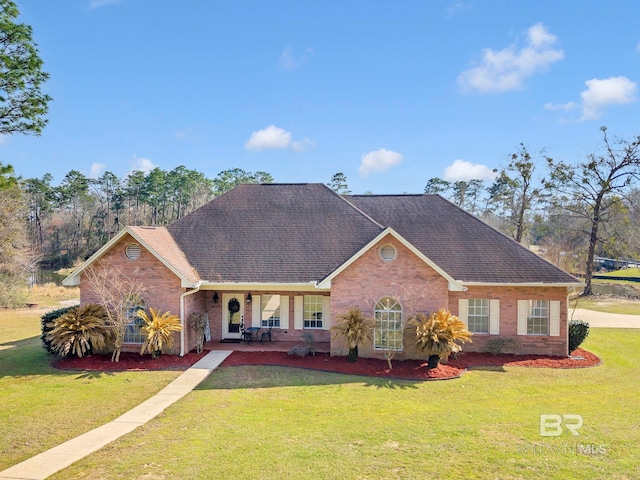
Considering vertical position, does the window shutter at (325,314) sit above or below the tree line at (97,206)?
below

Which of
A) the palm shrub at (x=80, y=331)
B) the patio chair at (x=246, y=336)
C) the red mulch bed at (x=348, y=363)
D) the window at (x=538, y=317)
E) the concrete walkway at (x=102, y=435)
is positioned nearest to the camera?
the concrete walkway at (x=102, y=435)

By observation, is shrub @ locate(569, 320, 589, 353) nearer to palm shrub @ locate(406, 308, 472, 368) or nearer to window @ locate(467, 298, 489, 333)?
window @ locate(467, 298, 489, 333)

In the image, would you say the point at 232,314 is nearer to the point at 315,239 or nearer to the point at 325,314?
the point at 325,314

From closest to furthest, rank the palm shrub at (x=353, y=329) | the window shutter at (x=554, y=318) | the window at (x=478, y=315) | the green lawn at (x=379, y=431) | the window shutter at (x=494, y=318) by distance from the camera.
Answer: the green lawn at (x=379, y=431) → the palm shrub at (x=353, y=329) → the window shutter at (x=554, y=318) → the window shutter at (x=494, y=318) → the window at (x=478, y=315)

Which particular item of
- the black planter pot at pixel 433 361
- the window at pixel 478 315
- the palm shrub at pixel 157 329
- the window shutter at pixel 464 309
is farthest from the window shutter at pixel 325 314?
the palm shrub at pixel 157 329

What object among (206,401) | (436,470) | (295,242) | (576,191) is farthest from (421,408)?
(576,191)

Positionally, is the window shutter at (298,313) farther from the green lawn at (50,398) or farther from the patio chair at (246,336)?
the green lawn at (50,398)

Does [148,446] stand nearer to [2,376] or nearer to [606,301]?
[2,376]

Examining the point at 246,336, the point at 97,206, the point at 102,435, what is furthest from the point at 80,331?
the point at 97,206

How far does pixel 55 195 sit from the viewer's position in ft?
225

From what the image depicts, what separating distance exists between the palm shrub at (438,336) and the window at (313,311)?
5243mm

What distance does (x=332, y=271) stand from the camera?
1772 centimetres

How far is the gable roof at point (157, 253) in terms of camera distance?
53.8 ft

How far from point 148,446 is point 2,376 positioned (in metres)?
9.24
